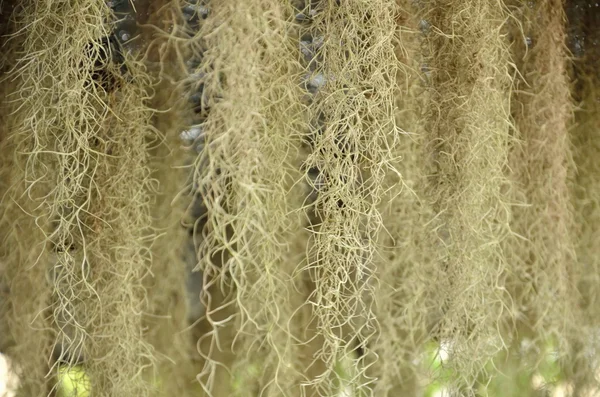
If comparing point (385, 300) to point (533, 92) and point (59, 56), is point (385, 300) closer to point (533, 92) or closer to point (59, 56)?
point (533, 92)

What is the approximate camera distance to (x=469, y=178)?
122cm

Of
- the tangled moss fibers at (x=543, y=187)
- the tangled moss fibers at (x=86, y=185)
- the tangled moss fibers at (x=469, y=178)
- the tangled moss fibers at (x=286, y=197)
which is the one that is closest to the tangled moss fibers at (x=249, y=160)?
the tangled moss fibers at (x=286, y=197)

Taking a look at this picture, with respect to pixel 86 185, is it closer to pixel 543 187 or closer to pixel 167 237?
pixel 167 237

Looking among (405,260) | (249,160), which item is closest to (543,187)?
(405,260)

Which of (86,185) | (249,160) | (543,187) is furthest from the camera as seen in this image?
(543,187)

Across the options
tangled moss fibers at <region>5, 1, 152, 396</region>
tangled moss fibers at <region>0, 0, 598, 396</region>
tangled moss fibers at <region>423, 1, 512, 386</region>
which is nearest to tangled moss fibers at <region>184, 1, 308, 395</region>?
tangled moss fibers at <region>0, 0, 598, 396</region>

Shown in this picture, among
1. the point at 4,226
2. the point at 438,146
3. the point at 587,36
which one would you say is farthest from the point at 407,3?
the point at 4,226

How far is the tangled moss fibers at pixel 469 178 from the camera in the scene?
3.98 feet

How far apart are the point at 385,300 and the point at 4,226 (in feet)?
2.28

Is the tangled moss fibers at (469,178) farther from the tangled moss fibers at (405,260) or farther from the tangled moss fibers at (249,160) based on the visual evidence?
the tangled moss fibers at (249,160)

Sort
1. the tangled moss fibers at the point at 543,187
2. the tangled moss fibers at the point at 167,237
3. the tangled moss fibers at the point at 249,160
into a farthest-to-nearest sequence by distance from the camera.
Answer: the tangled moss fibers at the point at 543,187, the tangled moss fibers at the point at 167,237, the tangled moss fibers at the point at 249,160

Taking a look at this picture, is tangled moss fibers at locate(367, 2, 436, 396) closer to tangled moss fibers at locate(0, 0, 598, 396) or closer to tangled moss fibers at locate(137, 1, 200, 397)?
tangled moss fibers at locate(0, 0, 598, 396)

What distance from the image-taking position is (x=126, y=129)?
3.74ft

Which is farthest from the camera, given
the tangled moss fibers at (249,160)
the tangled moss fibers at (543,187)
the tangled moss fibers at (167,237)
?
the tangled moss fibers at (543,187)
